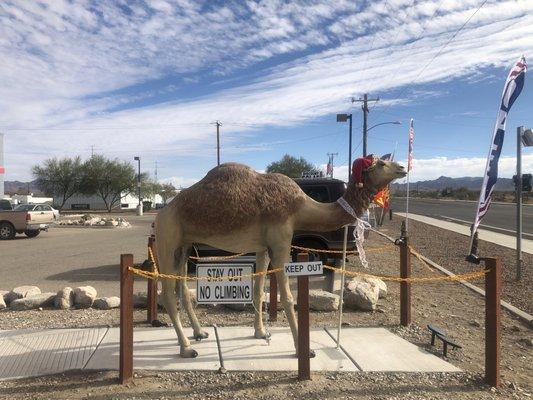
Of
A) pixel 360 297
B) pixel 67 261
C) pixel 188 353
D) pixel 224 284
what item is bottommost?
pixel 67 261

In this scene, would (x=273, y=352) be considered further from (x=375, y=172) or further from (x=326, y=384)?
(x=375, y=172)

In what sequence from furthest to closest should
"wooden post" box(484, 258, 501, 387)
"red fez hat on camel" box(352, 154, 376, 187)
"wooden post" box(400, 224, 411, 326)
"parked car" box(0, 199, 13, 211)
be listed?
1. "parked car" box(0, 199, 13, 211)
2. "wooden post" box(400, 224, 411, 326)
3. "red fez hat on camel" box(352, 154, 376, 187)
4. "wooden post" box(484, 258, 501, 387)

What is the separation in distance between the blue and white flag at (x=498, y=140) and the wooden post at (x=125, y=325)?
13.7ft

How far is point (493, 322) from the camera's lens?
4344 millimetres

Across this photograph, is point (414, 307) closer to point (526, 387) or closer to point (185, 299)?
point (526, 387)

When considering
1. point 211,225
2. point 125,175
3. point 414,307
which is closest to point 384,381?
point 211,225

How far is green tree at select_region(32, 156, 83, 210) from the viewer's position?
56344mm

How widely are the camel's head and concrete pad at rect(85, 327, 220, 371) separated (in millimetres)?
2363

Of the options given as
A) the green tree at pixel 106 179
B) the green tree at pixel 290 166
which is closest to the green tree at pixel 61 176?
the green tree at pixel 106 179

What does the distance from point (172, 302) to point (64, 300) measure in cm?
301

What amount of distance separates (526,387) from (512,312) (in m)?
3.00

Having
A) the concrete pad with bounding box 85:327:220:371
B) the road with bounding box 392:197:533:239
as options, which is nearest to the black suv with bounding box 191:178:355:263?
the concrete pad with bounding box 85:327:220:371

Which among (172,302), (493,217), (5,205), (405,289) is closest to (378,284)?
(405,289)

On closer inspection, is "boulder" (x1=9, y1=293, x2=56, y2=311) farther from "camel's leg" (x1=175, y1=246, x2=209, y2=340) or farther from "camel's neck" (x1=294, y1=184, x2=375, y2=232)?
"camel's neck" (x1=294, y1=184, x2=375, y2=232)
